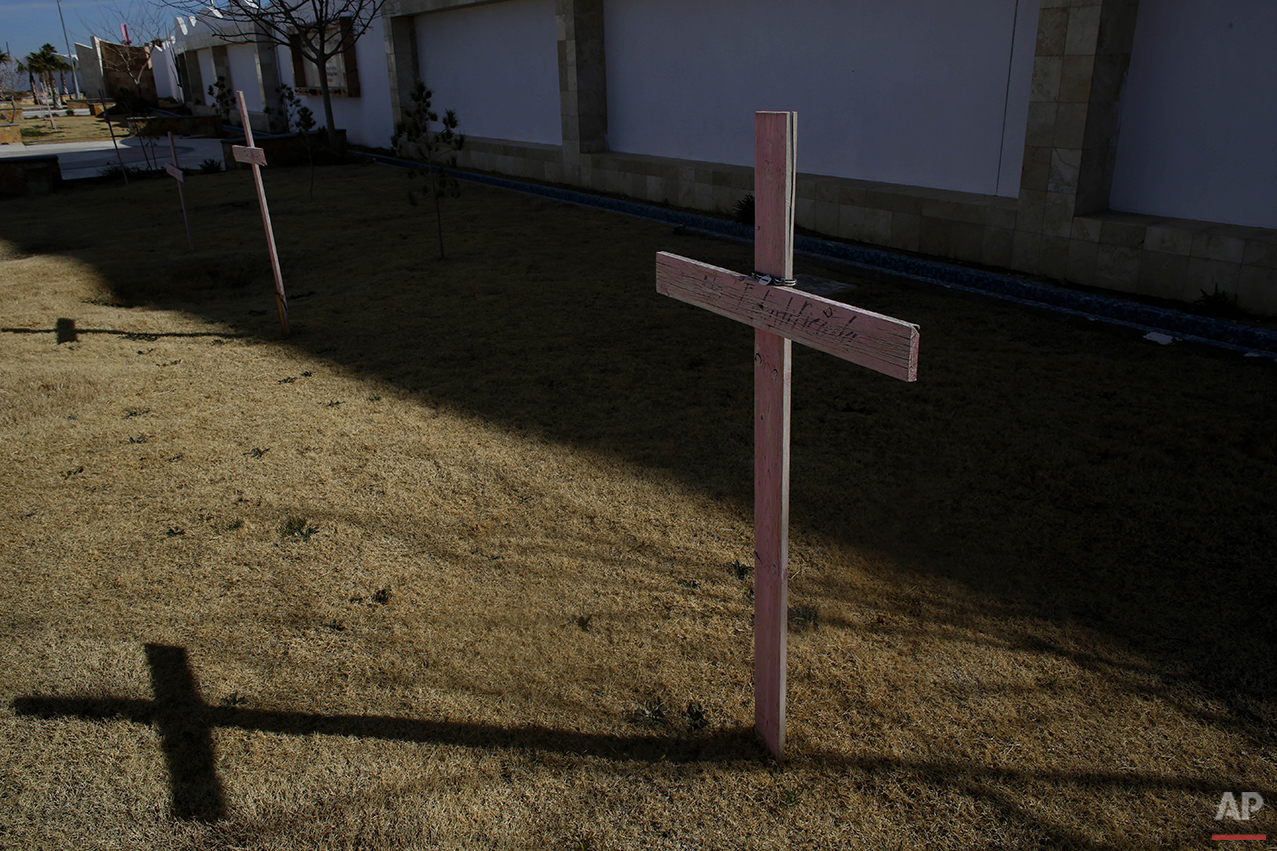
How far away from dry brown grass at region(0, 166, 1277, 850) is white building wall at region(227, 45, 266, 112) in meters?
25.1

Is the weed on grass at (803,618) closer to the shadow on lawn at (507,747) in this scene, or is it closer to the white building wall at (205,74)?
the shadow on lawn at (507,747)

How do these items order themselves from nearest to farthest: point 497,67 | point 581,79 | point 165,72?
1. point 581,79
2. point 497,67
3. point 165,72

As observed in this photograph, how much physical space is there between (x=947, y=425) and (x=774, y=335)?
9.14 feet

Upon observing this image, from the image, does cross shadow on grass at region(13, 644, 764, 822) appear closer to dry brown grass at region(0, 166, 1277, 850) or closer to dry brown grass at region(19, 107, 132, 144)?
dry brown grass at region(0, 166, 1277, 850)

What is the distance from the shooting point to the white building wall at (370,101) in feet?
60.7

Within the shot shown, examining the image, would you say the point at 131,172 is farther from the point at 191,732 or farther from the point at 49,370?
the point at 191,732

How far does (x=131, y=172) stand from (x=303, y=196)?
600cm

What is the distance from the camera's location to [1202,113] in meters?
6.29

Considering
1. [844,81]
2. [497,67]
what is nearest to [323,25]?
[497,67]

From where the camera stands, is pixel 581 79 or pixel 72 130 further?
pixel 72 130

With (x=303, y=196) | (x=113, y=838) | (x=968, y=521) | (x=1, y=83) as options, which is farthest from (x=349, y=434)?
(x=1, y=83)

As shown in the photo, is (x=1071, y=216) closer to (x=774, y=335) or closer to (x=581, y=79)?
(x=774, y=335)

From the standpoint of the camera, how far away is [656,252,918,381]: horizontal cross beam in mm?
1778

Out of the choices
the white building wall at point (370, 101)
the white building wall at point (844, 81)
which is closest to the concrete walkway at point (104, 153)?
the white building wall at point (370, 101)
